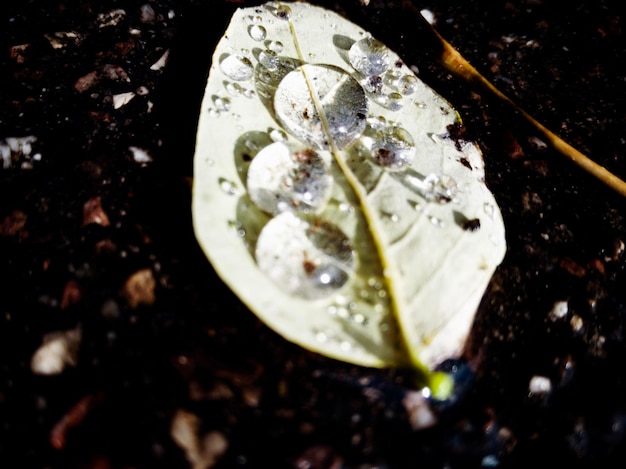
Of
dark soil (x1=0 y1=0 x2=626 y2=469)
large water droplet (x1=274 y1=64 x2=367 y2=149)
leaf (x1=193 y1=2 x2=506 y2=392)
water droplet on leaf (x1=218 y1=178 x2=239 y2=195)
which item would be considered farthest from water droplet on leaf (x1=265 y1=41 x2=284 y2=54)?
water droplet on leaf (x1=218 y1=178 x2=239 y2=195)

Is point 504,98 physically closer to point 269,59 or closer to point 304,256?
point 269,59

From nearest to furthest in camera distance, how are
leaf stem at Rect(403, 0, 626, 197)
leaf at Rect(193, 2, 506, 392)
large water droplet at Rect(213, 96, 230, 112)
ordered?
1. leaf at Rect(193, 2, 506, 392)
2. large water droplet at Rect(213, 96, 230, 112)
3. leaf stem at Rect(403, 0, 626, 197)

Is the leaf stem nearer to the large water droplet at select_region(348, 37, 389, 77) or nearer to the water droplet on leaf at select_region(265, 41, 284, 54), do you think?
the large water droplet at select_region(348, 37, 389, 77)

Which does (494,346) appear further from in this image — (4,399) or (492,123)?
(4,399)

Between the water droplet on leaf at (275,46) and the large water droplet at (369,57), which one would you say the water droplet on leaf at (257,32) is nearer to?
the water droplet on leaf at (275,46)

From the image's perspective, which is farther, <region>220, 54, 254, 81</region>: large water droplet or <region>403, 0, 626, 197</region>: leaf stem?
<region>403, 0, 626, 197</region>: leaf stem

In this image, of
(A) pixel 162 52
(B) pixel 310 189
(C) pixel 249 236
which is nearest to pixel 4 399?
(C) pixel 249 236
